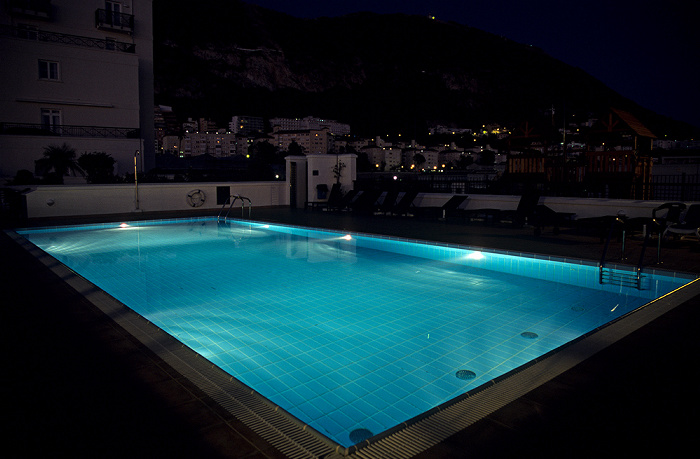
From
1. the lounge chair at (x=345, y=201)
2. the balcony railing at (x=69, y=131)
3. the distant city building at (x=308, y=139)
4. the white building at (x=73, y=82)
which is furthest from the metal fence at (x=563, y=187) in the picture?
the distant city building at (x=308, y=139)

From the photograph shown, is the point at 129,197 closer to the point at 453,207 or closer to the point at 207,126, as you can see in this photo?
the point at 453,207

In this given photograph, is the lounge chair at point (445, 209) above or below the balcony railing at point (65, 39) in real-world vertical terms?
below

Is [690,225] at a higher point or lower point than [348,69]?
lower

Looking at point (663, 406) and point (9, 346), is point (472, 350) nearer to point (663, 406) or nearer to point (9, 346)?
point (663, 406)

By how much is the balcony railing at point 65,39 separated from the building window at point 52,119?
3.57 meters

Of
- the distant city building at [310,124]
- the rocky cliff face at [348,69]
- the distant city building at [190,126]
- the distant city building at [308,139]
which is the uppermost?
the rocky cliff face at [348,69]

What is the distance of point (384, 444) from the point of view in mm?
2193

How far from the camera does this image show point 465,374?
12.6 feet

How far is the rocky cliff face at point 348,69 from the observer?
114 m

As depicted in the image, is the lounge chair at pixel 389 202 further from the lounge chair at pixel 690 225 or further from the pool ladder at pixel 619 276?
the pool ladder at pixel 619 276

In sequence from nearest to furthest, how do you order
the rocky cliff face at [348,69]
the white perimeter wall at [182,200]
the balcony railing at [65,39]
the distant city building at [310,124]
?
1. the white perimeter wall at [182,200]
2. the balcony railing at [65,39]
3. the rocky cliff face at [348,69]
4. the distant city building at [310,124]

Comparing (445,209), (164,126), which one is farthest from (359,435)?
(164,126)

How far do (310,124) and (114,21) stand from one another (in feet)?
371

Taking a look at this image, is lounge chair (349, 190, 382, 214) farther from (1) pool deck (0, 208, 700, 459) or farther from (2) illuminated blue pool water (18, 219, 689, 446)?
(1) pool deck (0, 208, 700, 459)
